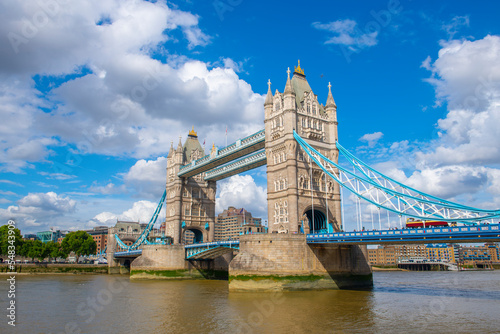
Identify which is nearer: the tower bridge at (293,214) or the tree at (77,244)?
the tower bridge at (293,214)

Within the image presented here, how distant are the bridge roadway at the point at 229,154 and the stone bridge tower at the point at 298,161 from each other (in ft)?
13.3

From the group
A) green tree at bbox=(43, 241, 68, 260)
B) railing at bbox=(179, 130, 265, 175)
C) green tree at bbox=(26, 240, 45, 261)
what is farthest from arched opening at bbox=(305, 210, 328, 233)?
green tree at bbox=(43, 241, 68, 260)

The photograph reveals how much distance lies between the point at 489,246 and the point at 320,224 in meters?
163

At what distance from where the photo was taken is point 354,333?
59.8 ft

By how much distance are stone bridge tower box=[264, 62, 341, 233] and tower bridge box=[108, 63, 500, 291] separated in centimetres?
11

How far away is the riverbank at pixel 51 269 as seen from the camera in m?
66.4

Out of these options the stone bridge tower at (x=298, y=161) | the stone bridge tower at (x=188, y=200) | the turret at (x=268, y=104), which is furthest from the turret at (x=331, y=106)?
the stone bridge tower at (x=188, y=200)

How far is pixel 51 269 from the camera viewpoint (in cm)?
7069

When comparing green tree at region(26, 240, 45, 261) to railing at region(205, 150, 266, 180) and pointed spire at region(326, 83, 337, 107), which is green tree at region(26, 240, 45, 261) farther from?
pointed spire at region(326, 83, 337, 107)

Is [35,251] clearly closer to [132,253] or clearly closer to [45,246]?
[45,246]

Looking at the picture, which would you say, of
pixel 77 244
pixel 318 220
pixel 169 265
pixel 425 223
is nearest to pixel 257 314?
pixel 425 223

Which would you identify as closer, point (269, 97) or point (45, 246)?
point (269, 97)

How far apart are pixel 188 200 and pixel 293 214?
30.2 metres

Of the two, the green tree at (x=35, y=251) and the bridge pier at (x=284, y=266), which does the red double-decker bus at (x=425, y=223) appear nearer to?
the bridge pier at (x=284, y=266)
